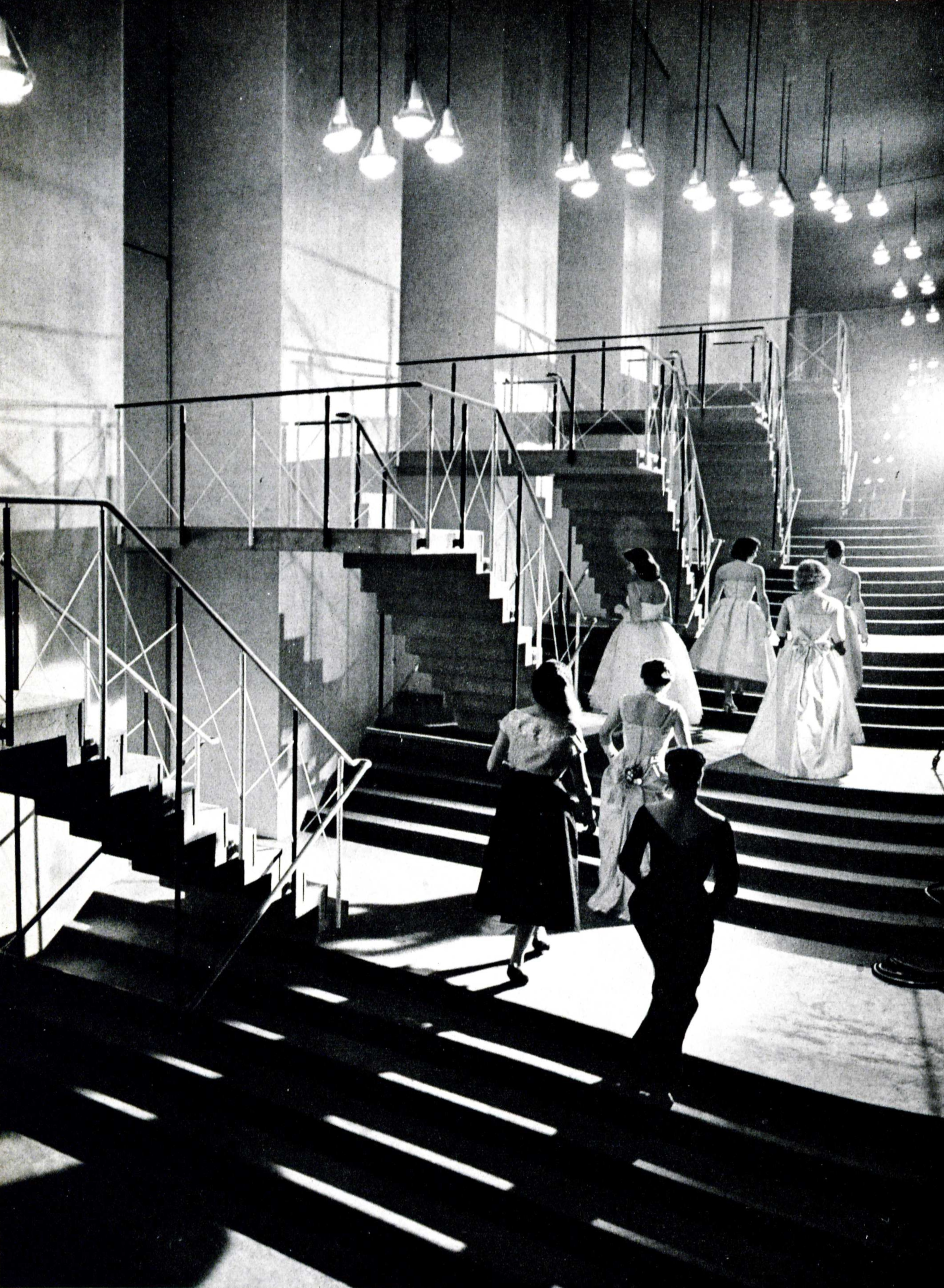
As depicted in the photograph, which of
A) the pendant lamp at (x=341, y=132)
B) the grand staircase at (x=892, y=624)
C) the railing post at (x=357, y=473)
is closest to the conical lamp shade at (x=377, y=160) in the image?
the pendant lamp at (x=341, y=132)

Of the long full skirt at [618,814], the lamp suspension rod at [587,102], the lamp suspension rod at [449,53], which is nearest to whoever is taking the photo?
the long full skirt at [618,814]

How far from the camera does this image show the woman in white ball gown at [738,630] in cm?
902

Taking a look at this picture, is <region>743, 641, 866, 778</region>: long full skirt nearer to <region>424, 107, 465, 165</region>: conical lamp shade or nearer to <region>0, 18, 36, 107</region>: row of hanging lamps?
<region>424, 107, 465, 165</region>: conical lamp shade

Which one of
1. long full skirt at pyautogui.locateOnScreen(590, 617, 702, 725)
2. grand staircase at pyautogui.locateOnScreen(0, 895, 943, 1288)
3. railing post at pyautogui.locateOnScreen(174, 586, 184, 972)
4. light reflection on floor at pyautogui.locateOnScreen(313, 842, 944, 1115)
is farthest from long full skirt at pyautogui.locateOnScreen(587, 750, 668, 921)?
railing post at pyautogui.locateOnScreen(174, 586, 184, 972)

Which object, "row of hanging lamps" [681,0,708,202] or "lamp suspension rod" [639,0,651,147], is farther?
"lamp suspension rod" [639,0,651,147]

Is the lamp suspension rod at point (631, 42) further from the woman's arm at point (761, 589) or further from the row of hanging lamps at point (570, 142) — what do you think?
the woman's arm at point (761, 589)

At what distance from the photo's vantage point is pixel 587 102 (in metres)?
12.8

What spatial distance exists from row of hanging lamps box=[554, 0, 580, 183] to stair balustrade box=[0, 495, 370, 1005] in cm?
538

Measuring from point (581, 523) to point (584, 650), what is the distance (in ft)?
4.49

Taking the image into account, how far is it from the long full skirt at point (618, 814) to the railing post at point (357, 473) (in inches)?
105

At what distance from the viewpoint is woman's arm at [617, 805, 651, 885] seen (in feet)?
15.4

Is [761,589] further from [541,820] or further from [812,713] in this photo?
[541,820]

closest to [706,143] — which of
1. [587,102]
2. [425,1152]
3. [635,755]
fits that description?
[587,102]

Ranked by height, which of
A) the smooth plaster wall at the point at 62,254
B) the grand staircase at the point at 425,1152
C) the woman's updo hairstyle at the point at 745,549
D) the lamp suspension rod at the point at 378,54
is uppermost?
the lamp suspension rod at the point at 378,54
